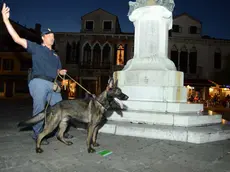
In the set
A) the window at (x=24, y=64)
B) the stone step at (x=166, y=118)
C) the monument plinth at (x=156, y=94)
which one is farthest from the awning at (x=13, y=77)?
the stone step at (x=166, y=118)

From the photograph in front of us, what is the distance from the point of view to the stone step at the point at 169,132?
15.5 ft

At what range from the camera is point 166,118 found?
5.53 m

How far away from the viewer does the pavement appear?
3.04 m

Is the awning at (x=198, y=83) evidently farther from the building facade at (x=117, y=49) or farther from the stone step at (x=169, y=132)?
the stone step at (x=169, y=132)

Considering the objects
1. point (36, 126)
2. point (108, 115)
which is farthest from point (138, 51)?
point (36, 126)

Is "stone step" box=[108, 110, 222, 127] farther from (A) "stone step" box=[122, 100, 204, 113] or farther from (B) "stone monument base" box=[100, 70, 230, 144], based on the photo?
(A) "stone step" box=[122, 100, 204, 113]

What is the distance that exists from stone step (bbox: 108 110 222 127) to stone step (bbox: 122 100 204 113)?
0.36 m

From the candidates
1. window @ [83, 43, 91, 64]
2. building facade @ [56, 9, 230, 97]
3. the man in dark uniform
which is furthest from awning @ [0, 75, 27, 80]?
the man in dark uniform

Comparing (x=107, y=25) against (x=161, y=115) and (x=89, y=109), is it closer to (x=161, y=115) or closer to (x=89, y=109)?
(x=161, y=115)

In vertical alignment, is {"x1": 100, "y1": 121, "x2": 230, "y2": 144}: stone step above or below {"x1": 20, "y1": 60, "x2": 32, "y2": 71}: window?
below

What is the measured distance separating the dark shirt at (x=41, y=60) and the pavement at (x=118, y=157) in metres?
1.46

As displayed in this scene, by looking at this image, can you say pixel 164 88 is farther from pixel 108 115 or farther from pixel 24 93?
pixel 24 93

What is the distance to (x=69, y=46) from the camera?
32500mm

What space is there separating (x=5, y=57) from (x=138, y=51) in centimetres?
3127
